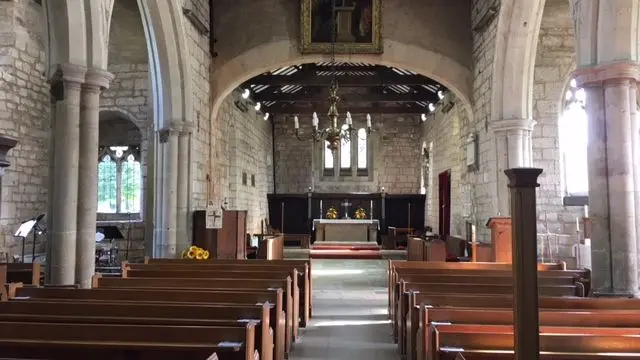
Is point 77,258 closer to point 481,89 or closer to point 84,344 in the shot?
point 84,344

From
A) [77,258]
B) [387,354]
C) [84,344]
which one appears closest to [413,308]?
[387,354]

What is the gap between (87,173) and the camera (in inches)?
200

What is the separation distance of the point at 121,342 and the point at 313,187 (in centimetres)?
1604

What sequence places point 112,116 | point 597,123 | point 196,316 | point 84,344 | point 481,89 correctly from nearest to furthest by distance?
point 84,344, point 196,316, point 597,123, point 481,89, point 112,116

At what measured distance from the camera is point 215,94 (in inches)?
395

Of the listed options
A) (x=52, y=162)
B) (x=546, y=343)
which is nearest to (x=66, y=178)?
(x=52, y=162)

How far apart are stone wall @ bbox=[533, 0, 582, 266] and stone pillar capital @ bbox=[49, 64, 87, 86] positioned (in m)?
6.62

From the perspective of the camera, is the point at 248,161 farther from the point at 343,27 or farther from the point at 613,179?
the point at 613,179

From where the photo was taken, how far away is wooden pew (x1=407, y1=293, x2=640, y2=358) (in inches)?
125

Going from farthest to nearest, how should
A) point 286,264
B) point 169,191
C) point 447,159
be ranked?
point 447,159 < point 169,191 < point 286,264

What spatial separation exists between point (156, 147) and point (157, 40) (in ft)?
5.30

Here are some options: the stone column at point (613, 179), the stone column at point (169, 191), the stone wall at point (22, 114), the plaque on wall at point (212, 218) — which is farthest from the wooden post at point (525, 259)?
the stone wall at point (22, 114)

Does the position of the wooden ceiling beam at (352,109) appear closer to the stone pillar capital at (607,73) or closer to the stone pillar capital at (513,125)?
the stone pillar capital at (513,125)

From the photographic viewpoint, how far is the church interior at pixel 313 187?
107 inches
